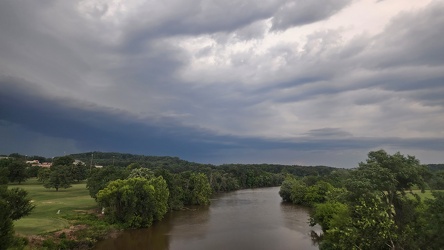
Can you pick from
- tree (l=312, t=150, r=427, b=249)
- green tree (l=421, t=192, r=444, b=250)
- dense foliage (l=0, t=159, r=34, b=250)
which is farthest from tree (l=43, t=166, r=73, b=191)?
green tree (l=421, t=192, r=444, b=250)

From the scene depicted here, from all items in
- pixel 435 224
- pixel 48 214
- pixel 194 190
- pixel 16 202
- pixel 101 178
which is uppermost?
pixel 101 178

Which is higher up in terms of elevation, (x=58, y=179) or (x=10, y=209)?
(x=58, y=179)

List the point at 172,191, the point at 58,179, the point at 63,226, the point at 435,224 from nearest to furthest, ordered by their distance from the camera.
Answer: the point at 435,224
the point at 63,226
the point at 172,191
the point at 58,179

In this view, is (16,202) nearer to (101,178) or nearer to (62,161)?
(101,178)

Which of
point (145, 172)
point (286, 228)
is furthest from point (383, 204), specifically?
point (145, 172)

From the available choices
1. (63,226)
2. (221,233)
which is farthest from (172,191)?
(63,226)

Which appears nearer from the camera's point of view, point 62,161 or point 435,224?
point 435,224
